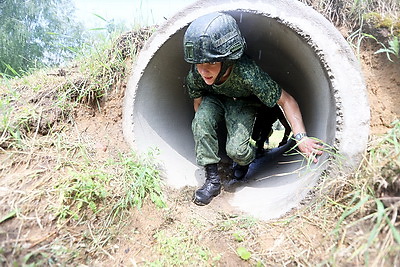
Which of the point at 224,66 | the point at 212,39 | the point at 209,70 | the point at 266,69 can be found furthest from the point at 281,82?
the point at 212,39

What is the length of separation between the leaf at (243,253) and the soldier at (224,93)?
672 mm

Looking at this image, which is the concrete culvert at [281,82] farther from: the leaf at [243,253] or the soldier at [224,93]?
the leaf at [243,253]

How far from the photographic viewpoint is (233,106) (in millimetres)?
2453

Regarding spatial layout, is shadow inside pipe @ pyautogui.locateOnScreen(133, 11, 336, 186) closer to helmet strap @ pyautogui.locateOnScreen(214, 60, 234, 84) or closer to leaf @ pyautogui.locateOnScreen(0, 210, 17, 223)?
helmet strap @ pyautogui.locateOnScreen(214, 60, 234, 84)

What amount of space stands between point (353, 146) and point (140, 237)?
1.38 m

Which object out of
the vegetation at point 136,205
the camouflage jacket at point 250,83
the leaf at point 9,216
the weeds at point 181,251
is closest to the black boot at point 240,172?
the vegetation at point 136,205

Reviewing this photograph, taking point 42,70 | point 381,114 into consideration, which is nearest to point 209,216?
point 381,114

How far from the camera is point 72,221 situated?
Answer: 160 centimetres

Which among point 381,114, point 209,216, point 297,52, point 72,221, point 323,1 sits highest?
point 323,1

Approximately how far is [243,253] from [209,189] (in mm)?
779

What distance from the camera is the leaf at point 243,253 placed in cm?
157

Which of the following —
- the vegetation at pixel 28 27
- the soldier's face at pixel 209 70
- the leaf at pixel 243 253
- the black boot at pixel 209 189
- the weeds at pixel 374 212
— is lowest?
A: the vegetation at pixel 28 27

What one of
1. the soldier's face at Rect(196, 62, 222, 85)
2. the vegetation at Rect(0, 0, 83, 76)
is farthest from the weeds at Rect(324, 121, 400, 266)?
the vegetation at Rect(0, 0, 83, 76)

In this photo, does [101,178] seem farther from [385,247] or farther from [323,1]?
[323,1]
